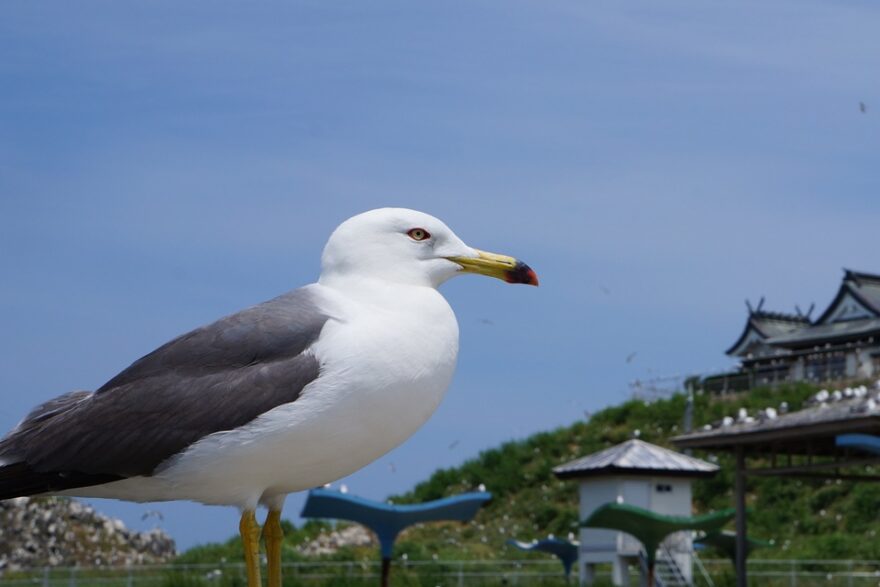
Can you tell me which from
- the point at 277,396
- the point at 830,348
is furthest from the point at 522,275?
the point at 830,348

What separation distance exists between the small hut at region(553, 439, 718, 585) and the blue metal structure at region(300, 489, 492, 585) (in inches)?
209

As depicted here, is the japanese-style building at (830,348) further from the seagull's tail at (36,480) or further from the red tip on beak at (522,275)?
the seagull's tail at (36,480)

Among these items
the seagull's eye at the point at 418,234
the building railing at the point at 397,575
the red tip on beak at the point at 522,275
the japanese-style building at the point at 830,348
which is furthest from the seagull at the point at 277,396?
the japanese-style building at the point at 830,348

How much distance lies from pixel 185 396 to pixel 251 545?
22.4 inches

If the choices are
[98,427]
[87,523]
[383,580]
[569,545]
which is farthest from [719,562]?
[98,427]

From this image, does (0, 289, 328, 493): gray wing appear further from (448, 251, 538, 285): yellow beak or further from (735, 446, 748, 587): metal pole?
(735, 446, 748, 587): metal pole

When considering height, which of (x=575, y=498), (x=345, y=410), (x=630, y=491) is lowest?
(x=345, y=410)

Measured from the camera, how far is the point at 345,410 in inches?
164

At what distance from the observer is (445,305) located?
4422mm

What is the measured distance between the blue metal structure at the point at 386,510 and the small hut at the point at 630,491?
5.31 meters

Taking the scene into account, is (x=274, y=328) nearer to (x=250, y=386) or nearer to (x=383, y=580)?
(x=250, y=386)

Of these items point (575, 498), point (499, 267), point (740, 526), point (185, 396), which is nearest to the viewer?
point (185, 396)

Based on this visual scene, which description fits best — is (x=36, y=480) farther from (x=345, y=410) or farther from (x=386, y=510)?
(x=386, y=510)

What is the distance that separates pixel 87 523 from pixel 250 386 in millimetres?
24677
